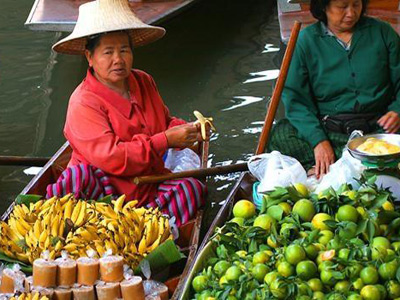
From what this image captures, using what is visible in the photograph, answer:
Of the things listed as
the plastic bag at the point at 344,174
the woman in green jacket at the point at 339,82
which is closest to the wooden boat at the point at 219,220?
the plastic bag at the point at 344,174

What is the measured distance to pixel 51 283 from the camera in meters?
3.03

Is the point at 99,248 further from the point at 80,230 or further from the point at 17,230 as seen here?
the point at 17,230

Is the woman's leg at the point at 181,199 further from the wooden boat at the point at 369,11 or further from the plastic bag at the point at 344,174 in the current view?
the wooden boat at the point at 369,11

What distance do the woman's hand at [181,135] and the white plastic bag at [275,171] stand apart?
0.35 metres

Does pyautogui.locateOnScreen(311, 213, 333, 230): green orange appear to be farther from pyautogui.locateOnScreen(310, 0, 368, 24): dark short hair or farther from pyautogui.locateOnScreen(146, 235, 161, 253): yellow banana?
pyautogui.locateOnScreen(310, 0, 368, 24): dark short hair

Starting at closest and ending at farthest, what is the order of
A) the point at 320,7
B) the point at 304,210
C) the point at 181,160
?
the point at 304,210 → the point at 320,7 → the point at 181,160

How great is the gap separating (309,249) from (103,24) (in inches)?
66.5

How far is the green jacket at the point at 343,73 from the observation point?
14.1ft

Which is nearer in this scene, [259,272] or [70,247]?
[259,272]

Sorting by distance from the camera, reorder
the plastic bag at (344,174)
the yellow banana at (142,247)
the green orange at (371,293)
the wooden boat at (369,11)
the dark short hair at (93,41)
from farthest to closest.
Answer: the wooden boat at (369,11) → the dark short hair at (93,41) → the plastic bag at (344,174) → the yellow banana at (142,247) → the green orange at (371,293)

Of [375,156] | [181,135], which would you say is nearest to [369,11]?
[181,135]

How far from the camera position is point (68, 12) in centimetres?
675

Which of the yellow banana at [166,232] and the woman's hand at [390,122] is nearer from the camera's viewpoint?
the yellow banana at [166,232]

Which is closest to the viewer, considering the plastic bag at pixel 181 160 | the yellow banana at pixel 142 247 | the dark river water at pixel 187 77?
the yellow banana at pixel 142 247
